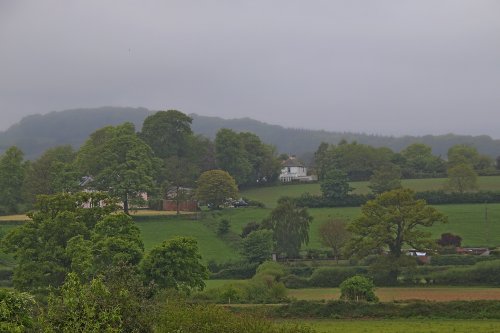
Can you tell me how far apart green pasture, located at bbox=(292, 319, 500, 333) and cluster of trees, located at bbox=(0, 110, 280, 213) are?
51735mm

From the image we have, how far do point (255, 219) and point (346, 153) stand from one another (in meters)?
42.2

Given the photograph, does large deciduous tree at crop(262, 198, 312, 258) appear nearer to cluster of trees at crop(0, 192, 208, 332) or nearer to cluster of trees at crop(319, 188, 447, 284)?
cluster of trees at crop(319, 188, 447, 284)

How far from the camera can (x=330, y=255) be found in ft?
234

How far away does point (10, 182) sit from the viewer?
97.1 metres

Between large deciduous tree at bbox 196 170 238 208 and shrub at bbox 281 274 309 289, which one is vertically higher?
large deciduous tree at bbox 196 170 238 208

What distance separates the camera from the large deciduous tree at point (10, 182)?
96.1m

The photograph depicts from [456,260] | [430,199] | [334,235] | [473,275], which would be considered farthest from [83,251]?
[430,199]

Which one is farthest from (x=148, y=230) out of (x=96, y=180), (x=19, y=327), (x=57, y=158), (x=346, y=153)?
(x=19, y=327)

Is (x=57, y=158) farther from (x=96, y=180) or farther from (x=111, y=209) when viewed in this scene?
(x=111, y=209)

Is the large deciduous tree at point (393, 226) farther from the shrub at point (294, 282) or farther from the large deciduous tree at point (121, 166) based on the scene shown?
the large deciduous tree at point (121, 166)

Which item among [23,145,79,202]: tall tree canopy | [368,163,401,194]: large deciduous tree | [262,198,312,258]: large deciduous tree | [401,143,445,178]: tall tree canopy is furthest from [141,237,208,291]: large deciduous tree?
[401,143,445,178]: tall tree canopy

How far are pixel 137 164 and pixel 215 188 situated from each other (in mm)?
11970

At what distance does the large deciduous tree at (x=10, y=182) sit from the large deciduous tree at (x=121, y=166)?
30.8 ft

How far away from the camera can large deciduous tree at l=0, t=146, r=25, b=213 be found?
96.1 m
